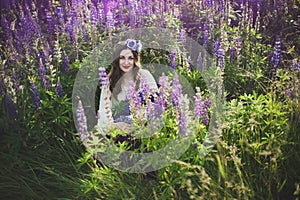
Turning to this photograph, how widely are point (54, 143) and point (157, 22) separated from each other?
1398 millimetres

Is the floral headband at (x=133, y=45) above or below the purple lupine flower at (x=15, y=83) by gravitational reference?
above

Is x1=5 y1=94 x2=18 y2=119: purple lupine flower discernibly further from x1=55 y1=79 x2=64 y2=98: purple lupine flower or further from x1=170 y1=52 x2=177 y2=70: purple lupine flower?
x1=170 y1=52 x2=177 y2=70: purple lupine flower

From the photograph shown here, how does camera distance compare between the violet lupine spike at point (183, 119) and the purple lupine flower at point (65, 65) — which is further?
the purple lupine flower at point (65, 65)

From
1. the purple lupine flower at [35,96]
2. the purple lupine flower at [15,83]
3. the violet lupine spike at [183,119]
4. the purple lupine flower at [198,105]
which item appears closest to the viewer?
the violet lupine spike at [183,119]

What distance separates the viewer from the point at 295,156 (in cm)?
250

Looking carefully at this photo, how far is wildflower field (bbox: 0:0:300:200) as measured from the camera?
7.97ft

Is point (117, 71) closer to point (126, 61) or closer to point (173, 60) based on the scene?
point (126, 61)

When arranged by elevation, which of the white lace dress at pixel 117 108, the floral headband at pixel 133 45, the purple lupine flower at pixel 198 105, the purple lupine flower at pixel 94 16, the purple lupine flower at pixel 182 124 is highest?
the purple lupine flower at pixel 94 16

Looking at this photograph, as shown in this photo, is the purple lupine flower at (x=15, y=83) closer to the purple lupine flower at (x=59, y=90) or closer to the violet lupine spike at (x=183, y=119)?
the purple lupine flower at (x=59, y=90)

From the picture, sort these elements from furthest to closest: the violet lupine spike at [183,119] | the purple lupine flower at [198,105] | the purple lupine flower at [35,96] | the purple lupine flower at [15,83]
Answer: the purple lupine flower at [15,83] < the purple lupine flower at [35,96] < the purple lupine flower at [198,105] < the violet lupine spike at [183,119]

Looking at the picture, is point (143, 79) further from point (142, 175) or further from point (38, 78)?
point (38, 78)

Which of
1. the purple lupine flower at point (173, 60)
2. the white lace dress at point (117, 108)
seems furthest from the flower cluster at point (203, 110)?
the purple lupine flower at point (173, 60)

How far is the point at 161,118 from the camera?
2.50m

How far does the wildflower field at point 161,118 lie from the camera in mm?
2430
